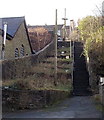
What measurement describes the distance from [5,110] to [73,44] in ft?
118

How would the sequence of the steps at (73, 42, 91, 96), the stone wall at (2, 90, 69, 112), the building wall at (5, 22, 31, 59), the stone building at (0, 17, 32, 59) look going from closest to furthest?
the stone wall at (2, 90, 69, 112) → the steps at (73, 42, 91, 96) → the stone building at (0, 17, 32, 59) → the building wall at (5, 22, 31, 59)

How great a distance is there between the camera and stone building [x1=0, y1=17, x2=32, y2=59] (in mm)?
32278

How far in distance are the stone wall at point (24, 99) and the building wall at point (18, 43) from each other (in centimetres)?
1524

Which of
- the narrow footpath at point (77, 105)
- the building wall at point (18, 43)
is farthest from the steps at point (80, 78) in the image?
the building wall at point (18, 43)

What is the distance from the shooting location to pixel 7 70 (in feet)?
67.9

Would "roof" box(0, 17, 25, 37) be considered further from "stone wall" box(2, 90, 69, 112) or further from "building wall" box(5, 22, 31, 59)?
"stone wall" box(2, 90, 69, 112)

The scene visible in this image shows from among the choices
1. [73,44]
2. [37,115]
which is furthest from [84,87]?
[73,44]

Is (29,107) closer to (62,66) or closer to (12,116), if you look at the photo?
(12,116)

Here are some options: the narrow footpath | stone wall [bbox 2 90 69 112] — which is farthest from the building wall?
stone wall [bbox 2 90 69 112]

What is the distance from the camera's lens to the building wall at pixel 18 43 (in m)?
32.6

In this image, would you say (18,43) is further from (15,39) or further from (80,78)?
(80,78)

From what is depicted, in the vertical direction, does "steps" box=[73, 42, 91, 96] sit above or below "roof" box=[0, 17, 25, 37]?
below

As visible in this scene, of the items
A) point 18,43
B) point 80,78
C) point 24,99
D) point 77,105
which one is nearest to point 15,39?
point 18,43

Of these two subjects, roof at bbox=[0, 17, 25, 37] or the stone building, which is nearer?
the stone building
